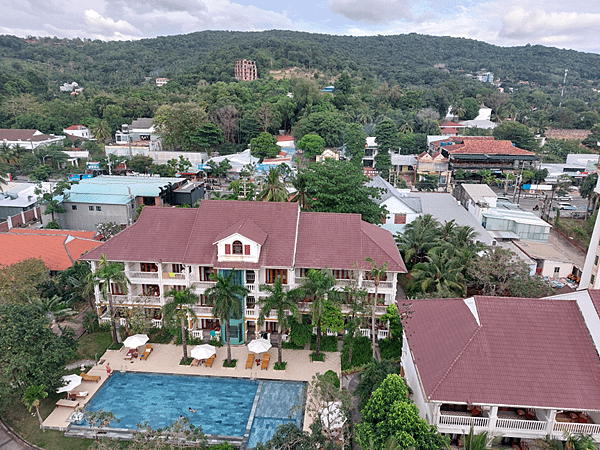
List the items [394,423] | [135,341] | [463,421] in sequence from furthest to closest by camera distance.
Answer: [135,341], [463,421], [394,423]

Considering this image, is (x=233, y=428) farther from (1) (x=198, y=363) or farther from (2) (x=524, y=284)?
(2) (x=524, y=284)

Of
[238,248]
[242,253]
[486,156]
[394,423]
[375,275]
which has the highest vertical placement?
[238,248]

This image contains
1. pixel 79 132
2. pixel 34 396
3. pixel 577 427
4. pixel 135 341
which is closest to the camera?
pixel 577 427

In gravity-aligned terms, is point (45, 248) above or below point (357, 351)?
above

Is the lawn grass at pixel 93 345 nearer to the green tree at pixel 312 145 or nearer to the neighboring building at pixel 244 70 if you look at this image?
the green tree at pixel 312 145

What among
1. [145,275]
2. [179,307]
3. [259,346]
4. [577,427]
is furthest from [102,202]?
[577,427]

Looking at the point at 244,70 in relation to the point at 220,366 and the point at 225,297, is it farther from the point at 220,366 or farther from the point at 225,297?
the point at 220,366

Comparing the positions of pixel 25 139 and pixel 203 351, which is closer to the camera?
pixel 203 351
